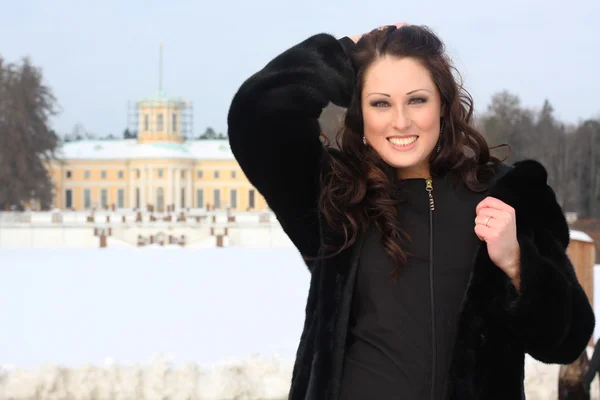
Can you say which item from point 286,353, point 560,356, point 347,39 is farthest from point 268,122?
point 286,353

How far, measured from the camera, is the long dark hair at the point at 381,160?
1.83 meters

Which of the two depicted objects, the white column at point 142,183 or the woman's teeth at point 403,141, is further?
the white column at point 142,183

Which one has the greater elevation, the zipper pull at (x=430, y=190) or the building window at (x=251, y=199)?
the zipper pull at (x=430, y=190)

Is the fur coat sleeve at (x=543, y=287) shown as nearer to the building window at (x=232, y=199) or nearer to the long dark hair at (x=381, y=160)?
the long dark hair at (x=381, y=160)

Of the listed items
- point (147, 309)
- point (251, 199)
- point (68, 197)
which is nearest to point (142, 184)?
point (68, 197)

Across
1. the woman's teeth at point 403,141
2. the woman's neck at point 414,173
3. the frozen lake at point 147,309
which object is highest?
the woman's teeth at point 403,141

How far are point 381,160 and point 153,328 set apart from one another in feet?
23.0

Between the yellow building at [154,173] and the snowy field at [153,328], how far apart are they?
46.7 meters

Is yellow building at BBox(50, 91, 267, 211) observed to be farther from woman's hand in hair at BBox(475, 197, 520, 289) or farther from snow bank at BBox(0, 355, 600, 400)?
woman's hand in hair at BBox(475, 197, 520, 289)

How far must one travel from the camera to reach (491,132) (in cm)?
3469

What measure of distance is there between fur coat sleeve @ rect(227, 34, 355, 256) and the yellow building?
63.6 meters

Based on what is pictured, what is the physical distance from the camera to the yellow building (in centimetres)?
6531

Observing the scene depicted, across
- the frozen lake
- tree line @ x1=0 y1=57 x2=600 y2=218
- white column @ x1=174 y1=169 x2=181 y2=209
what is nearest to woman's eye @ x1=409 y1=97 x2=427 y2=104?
the frozen lake

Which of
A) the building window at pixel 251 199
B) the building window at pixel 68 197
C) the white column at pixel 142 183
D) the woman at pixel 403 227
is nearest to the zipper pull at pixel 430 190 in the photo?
the woman at pixel 403 227
